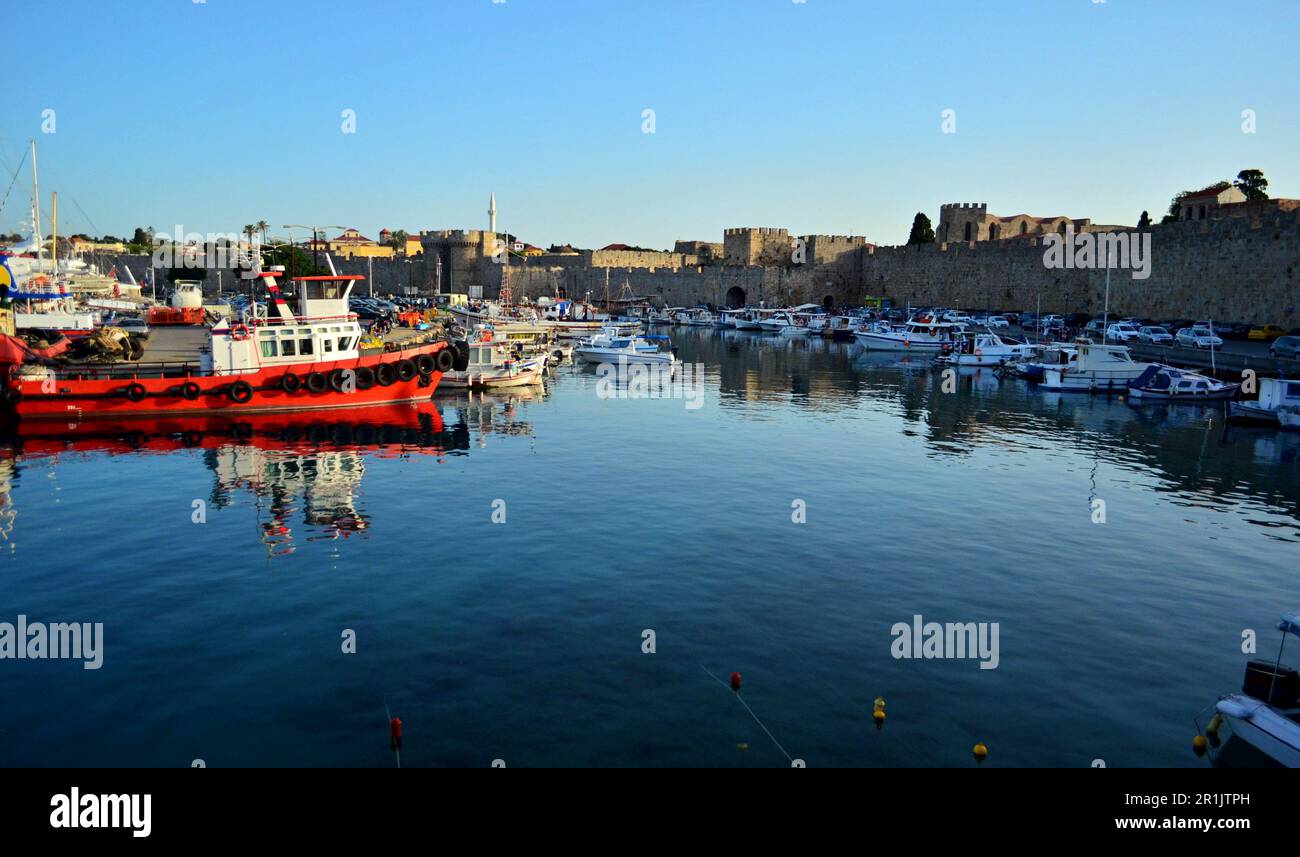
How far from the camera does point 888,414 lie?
101 feet

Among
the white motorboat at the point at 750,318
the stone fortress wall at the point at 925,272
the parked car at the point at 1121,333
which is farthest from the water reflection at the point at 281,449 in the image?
the white motorboat at the point at 750,318

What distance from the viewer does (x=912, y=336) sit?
56.3 metres

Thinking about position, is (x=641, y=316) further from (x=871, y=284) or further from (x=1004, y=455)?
(x=1004, y=455)

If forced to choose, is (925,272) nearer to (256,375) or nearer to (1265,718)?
(256,375)

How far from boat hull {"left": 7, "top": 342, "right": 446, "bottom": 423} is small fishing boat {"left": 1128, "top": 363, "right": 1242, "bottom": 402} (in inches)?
1094

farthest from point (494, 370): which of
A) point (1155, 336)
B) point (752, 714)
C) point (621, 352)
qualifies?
point (1155, 336)

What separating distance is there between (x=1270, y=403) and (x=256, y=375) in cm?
3175

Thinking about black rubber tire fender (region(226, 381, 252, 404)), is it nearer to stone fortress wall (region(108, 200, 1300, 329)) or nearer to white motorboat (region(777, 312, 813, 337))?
stone fortress wall (region(108, 200, 1300, 329))

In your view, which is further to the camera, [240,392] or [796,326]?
[796,326]

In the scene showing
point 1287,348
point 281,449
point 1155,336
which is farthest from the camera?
point 1155,336

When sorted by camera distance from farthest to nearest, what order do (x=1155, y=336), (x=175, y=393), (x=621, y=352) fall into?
(x=621, y=352)
(x=1155, y=336)
(x=175, y=393)
